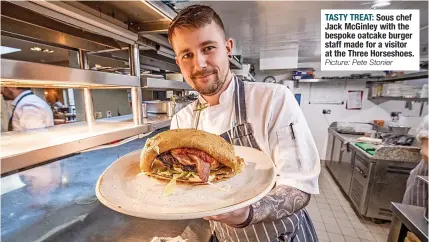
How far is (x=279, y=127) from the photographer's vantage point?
3.11 ft

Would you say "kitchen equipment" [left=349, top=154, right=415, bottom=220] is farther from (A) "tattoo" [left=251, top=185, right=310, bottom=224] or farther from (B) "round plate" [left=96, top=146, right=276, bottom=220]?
(B) "round plate" [left=96, top=146, right=276, bottom=220]

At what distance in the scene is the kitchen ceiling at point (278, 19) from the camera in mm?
1960

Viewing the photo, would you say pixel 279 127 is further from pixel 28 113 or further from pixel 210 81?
pixel 28 113

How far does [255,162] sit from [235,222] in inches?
9.3

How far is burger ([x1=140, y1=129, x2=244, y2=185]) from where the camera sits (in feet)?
2.46

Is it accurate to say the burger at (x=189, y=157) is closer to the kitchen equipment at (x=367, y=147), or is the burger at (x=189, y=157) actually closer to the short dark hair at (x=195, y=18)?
the short dark hair at (x=195, y=18)

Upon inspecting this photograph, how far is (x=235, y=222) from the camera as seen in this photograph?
2.24 ft

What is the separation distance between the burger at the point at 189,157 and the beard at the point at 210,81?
349 millimetres

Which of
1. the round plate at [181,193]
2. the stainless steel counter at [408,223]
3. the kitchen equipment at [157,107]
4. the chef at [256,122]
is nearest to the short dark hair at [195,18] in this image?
the chef at [256,122]

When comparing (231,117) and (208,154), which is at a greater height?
(231,117)

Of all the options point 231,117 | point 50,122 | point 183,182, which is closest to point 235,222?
point 183,182

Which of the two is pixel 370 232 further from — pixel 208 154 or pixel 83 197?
pixel 83 197

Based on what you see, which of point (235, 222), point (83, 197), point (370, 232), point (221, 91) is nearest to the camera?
point (235, 222)

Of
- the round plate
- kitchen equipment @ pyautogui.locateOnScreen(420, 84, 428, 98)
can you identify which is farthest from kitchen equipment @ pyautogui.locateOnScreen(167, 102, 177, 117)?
kitchen equipment @ pyautogui.locateOnScreen(420, 84, 428, 98)
